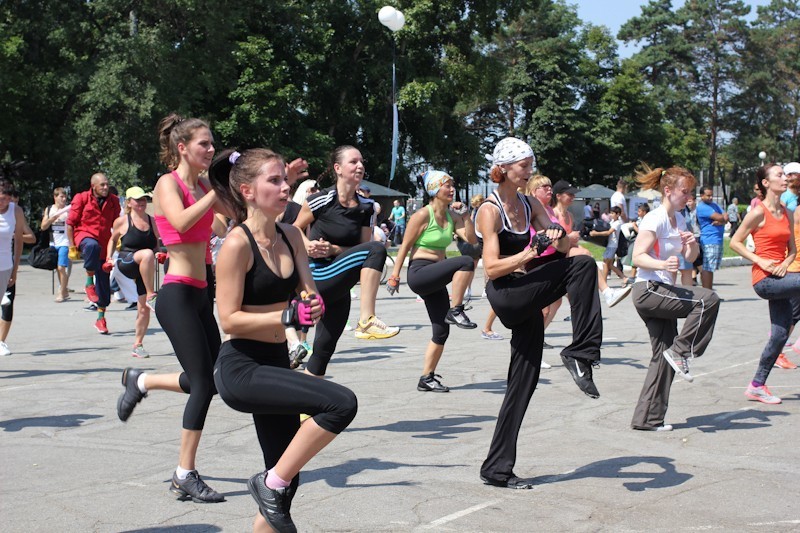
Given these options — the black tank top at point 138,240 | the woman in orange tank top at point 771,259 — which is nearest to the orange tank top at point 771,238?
the woman in orange tank top at point 771,259

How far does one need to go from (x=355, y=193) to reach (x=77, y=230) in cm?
859

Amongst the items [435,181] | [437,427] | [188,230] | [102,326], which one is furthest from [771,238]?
[102,326]

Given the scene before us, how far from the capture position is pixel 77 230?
608 inches

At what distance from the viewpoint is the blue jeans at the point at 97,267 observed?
536 inches

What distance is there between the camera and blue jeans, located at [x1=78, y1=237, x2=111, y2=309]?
1362 centimetres

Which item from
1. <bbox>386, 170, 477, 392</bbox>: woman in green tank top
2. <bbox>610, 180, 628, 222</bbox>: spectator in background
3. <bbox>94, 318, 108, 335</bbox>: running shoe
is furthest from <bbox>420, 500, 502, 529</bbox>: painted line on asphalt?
<bbox>610, 180, 628, 222</bbox>: spectator in background

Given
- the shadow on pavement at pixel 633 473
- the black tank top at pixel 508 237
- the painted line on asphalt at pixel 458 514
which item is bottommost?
the shadow on pavement at pixel 633 473

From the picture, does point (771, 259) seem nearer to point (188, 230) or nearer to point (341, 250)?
point (341, 250)

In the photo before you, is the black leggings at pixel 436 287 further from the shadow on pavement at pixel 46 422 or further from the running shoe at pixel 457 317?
the shadow on pavement at pixel 46 422

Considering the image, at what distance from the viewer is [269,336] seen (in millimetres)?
4406

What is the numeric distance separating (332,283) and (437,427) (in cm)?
131

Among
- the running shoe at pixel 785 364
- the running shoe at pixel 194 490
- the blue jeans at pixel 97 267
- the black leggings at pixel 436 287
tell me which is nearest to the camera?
the running shoe at pixel 194 490

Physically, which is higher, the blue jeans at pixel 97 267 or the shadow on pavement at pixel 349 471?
the blue jeans at pixel 97 267

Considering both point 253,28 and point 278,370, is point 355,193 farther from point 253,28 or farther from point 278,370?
point 253,28
